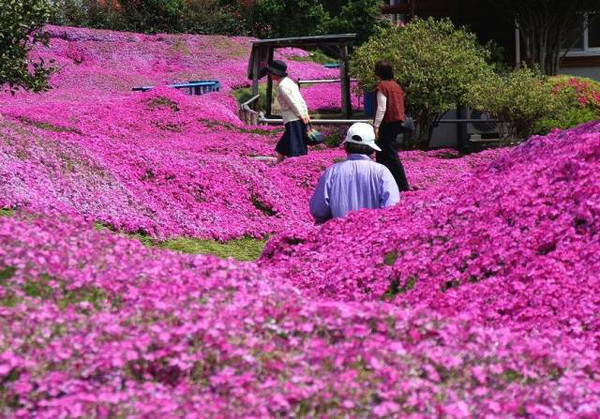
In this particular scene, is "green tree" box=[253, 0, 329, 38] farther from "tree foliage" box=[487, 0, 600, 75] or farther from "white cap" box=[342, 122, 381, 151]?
"white cap" box=[342, 122, 381, 151]

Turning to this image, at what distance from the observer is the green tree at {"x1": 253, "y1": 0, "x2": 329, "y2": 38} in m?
57.6

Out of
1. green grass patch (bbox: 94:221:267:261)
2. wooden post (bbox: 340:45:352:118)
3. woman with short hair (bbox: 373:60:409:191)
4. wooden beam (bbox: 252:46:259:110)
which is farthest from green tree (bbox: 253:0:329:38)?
green grass patch (bbox: 94:221:267:261)

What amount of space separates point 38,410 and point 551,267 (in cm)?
424

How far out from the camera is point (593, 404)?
5.18 metres

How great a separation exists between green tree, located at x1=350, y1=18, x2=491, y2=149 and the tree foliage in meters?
2.10

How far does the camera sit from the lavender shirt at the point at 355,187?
35.2 feet

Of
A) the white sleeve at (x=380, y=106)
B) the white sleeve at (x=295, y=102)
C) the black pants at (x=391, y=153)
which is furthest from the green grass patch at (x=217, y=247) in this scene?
the white sleeve at (x=295, y=102)

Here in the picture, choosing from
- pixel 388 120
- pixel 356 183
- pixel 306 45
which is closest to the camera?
pixel 356 183

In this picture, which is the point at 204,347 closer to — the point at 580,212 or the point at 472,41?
the point at 580,212

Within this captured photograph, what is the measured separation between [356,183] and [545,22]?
19114 millimetres

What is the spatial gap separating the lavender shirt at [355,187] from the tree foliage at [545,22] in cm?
1838

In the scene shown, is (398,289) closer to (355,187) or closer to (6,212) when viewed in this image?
(355,187)

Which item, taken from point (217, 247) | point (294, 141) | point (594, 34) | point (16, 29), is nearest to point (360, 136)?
point (217, 247)

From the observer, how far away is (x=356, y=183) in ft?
35.4
